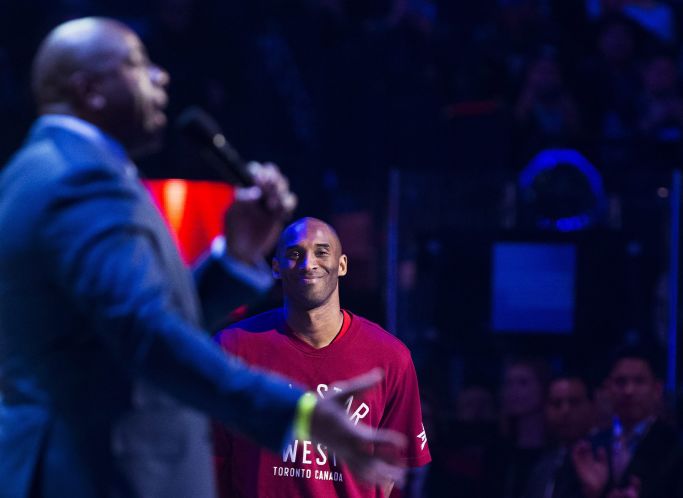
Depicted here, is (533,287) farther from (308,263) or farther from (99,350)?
(99,350)

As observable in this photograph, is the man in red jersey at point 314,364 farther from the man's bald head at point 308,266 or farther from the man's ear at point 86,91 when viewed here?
the man's ear at point 86,91

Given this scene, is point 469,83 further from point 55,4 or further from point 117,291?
point 117,291

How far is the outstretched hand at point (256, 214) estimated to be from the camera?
1.88 metres

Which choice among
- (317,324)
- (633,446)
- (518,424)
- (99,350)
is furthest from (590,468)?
(99,350)

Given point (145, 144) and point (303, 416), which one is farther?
point (145, 144)

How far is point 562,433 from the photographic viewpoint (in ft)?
18.0

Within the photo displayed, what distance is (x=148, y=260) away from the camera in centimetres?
170

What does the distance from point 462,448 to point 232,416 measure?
4.18 meters

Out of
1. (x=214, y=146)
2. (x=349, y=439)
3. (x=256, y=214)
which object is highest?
(x=214, y=146)

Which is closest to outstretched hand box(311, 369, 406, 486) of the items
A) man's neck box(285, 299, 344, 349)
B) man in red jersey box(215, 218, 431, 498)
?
man in red jersey box(215, 218, 431, 498)

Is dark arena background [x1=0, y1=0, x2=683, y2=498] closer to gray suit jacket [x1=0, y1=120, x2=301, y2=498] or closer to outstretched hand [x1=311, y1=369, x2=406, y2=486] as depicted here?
gray suit jacket [x1=0, y1=120, x2=301, y2=498]

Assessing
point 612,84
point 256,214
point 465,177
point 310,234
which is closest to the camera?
point 256,214

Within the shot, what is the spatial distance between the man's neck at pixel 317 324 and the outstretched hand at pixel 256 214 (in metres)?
2.18

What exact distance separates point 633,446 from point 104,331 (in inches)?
158
